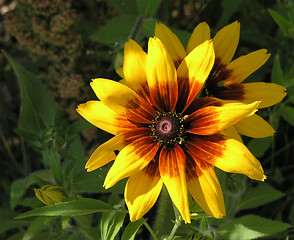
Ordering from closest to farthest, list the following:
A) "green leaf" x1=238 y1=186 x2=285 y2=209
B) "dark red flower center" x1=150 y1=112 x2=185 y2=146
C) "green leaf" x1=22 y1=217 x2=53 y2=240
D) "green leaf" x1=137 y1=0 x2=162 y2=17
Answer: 1. "dark red flower center" x1=150 y1=112 x2=185 y2=146
2. "green leaf" x1=22 y1=217 x2=53 y2=240
3. "green leaf" x1=238 y1=186 x2=285 y2=209
4. "green leaf" x1=137 y1=0 x2=162 y2=17

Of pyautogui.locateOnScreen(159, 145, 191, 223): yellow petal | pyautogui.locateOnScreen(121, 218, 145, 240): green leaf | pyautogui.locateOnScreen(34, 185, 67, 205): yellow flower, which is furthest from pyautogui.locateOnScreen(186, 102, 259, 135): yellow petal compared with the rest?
pyautogui.locateOnScreen(34, 185, 67, 205): yellow flower

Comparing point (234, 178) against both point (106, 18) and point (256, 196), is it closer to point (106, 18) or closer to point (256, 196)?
point (256, 196)

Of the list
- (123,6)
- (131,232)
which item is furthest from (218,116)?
(123,6)

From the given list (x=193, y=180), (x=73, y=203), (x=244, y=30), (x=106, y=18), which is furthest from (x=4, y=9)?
(x=193, y=180)

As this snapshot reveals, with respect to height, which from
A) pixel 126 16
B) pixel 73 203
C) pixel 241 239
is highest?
pixel 126 16

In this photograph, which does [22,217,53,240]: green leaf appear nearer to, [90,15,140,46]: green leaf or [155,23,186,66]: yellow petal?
[155,23,186,66]: yellow petal

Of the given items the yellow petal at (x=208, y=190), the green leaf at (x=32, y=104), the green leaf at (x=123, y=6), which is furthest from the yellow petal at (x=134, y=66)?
the green leaf at (x=123, y=6)

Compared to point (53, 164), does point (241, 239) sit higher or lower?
lower

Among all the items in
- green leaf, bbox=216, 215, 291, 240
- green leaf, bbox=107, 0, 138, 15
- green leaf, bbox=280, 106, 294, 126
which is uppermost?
green leaf, bbox=107, 0, 138, 15
